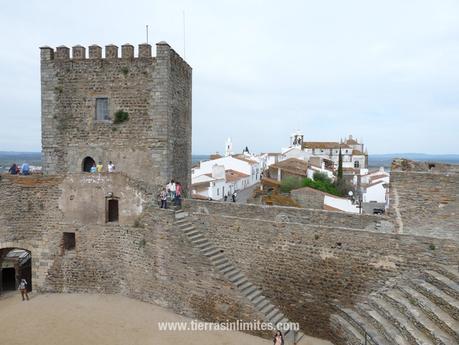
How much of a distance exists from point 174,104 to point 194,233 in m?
5.41

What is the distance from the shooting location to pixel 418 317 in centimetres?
771

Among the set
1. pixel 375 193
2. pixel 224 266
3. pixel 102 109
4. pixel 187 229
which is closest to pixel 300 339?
pixel 224 266

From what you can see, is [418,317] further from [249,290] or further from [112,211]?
[112,211]

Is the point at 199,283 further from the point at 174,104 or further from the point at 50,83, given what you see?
the point at 50,83

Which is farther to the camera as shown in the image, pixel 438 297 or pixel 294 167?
pixel 294 167

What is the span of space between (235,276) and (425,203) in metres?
5.55

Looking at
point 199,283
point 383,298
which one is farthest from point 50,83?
point 383,298

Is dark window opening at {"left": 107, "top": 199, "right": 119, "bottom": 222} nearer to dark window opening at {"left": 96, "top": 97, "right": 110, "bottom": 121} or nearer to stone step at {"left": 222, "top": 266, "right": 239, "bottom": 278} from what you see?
dark window opening at {"left": 96, "top": 97, "right": 110, "bottom": 121}

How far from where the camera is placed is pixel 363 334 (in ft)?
27.8

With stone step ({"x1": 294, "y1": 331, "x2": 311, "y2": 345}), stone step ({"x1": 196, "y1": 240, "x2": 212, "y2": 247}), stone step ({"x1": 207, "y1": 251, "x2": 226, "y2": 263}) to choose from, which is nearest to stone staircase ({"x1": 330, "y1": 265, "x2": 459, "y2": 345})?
stone step ({"x1": 294, "y1": 331, "x2": 311, "y2": 345})

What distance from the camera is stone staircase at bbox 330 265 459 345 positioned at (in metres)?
7.32

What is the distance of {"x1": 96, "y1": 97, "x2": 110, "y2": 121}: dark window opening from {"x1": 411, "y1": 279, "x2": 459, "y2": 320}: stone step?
448 inches

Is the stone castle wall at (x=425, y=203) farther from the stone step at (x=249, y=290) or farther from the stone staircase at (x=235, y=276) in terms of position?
the stone step at (x=249, y=290)

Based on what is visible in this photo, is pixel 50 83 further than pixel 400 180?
Yes
